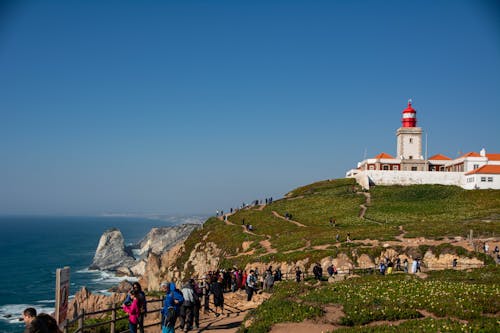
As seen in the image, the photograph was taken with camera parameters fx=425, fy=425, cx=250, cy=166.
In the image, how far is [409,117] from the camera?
94.6 meters

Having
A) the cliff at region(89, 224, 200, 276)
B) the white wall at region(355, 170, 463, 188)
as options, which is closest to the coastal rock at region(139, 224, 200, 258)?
the cliff at region(89, 224, 200, 276)

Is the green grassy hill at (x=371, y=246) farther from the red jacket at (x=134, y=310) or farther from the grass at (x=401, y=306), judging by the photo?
the red jacket at (x=134, y=310)

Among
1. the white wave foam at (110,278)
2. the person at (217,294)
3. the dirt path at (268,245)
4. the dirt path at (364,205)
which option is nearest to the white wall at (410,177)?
the dirt path at (364,205)

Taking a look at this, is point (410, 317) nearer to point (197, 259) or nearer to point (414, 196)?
point (197, 259)

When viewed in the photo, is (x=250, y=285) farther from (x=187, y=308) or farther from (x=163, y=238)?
(x=163, y=238)

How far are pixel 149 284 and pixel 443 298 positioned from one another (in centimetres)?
5797

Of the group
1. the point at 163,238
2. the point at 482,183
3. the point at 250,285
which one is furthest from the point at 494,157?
the point at 163,238

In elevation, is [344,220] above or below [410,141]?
below

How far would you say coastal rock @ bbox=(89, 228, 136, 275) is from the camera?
11775 centimetres

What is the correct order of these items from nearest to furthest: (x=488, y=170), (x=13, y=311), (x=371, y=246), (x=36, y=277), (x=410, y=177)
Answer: (x=371, y=246), (x=13, y=311), (x=488, y=170), (x=410, y=177), (x=36, y=277)

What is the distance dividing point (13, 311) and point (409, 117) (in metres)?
84.6

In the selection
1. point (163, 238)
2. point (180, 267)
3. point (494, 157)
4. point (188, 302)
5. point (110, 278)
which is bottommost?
point (110, 278)

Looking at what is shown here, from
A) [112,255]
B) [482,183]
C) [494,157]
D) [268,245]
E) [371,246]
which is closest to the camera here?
[371,246]

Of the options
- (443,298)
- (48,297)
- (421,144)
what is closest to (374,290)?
(443,298)
